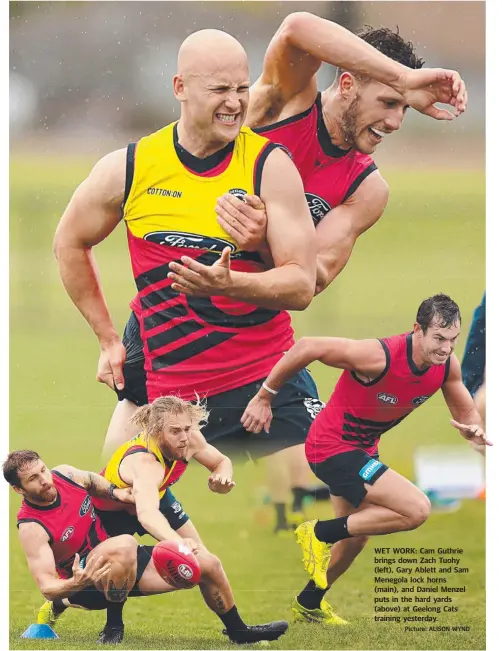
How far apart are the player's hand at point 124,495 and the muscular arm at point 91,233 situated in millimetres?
761

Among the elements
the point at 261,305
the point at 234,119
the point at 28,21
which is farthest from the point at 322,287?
the point at 28,21

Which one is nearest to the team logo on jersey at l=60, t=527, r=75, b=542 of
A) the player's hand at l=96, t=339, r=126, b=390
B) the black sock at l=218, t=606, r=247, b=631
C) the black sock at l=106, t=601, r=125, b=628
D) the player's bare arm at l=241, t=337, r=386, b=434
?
the black sock at l=106, t=601, r=125, b=628

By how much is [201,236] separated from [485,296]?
61.1 inches

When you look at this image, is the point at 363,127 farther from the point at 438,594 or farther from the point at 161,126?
the point at 438,594

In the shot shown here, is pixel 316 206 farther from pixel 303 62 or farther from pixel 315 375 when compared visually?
pixel 315 375

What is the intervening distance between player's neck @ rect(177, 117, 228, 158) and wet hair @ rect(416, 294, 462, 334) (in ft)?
4.36

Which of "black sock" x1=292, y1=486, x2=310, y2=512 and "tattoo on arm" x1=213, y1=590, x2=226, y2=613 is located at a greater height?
"black sock" x1=292, y1=486, x2=310, y2=512

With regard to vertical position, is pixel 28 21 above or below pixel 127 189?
above

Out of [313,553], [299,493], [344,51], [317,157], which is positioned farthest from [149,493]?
[344,51]

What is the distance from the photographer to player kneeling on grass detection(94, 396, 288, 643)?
6.01 m

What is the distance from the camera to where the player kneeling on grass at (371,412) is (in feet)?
19.8

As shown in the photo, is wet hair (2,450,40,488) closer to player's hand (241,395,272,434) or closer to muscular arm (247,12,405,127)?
player's hand (241,395,272,434)

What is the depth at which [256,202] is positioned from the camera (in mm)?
5762

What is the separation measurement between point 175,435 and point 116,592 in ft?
2.88
